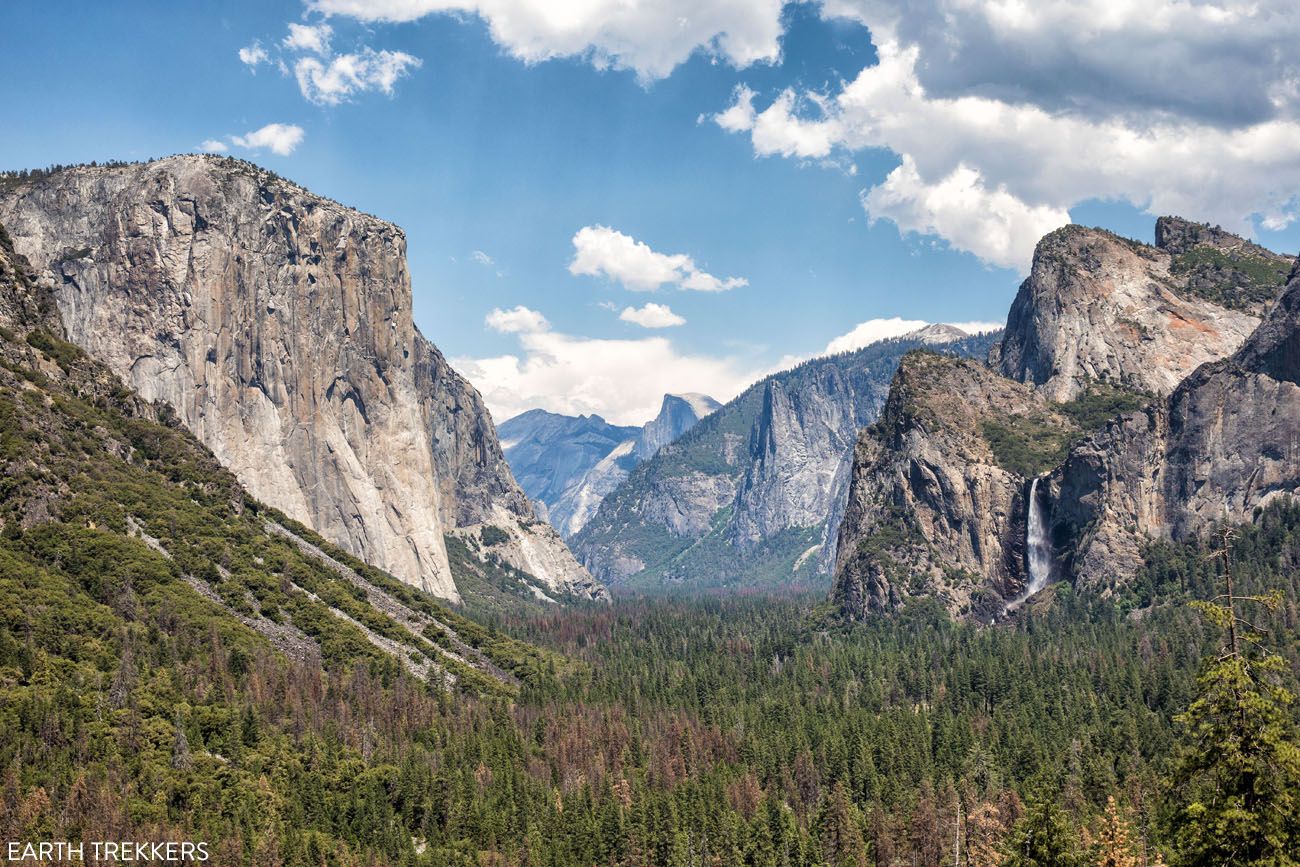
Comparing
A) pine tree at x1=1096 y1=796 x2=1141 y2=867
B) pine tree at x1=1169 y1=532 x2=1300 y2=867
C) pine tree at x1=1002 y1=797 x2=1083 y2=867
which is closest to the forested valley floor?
pine tree at x1=1096 y1=796 x2=1141 y2=867

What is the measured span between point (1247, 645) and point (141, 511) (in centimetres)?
16792

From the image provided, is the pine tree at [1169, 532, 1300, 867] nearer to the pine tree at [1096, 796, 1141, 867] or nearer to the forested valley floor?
the forested valley floor

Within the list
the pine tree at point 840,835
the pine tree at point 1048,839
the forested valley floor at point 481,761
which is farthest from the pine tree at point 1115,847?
the pine tree at point 840,835

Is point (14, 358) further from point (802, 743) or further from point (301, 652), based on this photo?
point (802, 743)

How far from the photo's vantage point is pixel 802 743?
153750mm

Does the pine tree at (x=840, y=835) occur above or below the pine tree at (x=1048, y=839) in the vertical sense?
below

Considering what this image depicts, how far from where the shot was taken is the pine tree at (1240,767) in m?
39.0

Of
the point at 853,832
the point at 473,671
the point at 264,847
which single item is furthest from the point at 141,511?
the point at 853,832

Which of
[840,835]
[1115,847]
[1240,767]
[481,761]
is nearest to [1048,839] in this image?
[1240,767]

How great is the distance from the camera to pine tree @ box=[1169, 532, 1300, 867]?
39.0 metres

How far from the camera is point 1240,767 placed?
39406mm

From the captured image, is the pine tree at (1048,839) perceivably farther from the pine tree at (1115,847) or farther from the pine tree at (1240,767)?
the pine tree at (1115,847)

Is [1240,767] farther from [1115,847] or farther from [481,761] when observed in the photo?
[481,761]

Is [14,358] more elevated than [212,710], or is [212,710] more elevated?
[14,358]
